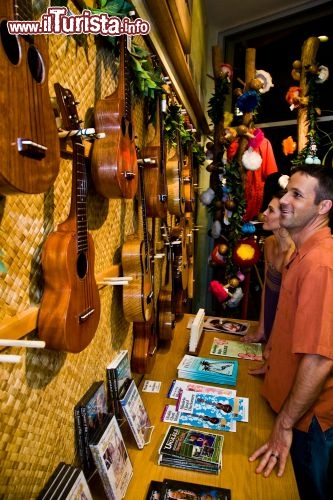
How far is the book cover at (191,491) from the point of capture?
102 centimetres

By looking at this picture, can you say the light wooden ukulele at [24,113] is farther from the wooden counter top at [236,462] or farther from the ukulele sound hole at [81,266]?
the wooden counter top at [236,462]

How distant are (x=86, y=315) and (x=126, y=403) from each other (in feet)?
2.02

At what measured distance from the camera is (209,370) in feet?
5.82

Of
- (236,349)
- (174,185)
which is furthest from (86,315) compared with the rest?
(236,349)

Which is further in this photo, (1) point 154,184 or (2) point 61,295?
(1) point 154,184

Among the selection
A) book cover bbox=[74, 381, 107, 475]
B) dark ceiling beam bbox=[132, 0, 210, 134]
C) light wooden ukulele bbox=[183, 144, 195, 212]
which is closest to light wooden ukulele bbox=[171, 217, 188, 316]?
light wooden ukulele bbox=[183, 144, 195, 212]

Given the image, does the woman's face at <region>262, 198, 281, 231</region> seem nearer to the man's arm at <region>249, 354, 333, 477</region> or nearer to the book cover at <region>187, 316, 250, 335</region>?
the book cover at <region>187, 316, 250, 335</region>

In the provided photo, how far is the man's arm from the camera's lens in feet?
4.04

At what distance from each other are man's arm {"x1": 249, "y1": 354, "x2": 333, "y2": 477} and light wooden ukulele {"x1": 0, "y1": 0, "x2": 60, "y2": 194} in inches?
47.4

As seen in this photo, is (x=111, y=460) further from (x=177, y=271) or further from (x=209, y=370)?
(x=177, y=271)

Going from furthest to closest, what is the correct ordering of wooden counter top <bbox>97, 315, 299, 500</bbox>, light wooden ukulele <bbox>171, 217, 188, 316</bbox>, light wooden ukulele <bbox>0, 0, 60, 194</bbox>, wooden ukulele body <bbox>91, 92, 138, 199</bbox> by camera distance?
light wooden ukulele <bbox>171, 217, 188, 316</bbox>
wooden counter top <bbox>97, 315, 299, 500</bbox>
wooden ukulele body <bbox>91, 92, 138, 199</bbox>
light wooden ukulele <bbox>0, 0, 60, 194</bbox>

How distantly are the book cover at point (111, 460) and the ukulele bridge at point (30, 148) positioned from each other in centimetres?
86

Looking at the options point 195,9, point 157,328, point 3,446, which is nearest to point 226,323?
point 157,328

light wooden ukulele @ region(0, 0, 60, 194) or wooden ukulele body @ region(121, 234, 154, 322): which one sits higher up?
light wooden ukulele @ region(0, 0, 60, 194)
